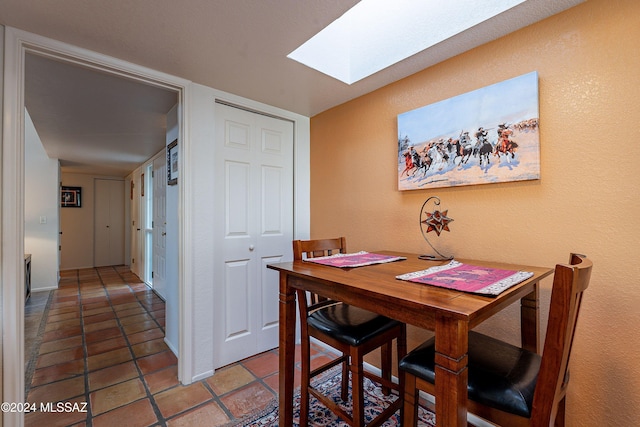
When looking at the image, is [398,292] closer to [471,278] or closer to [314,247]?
[471,278]

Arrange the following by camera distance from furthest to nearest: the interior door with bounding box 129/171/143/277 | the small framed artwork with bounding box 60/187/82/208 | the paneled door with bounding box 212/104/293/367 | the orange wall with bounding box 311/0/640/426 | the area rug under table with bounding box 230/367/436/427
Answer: the small framed artwork with bounding box 60/187/82/208
the interior door with bounding box 129/171/143/277
the paneled door with bounding box 212/104/293/367
the area rug under table with bounding box 230/367/436/427
the orange wall with bounding box 311/0/640/426

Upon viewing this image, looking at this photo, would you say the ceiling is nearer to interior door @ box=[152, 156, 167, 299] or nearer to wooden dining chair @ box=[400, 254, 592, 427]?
interior door @ box=[152, 156, 167, 299]

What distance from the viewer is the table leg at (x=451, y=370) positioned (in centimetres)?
76

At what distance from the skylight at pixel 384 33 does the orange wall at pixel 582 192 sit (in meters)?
0.22

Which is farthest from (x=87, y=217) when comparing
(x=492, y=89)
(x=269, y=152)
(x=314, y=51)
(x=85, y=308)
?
(x=492, y=89)

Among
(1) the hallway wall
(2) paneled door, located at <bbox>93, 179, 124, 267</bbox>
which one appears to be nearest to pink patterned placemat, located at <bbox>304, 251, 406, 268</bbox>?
(1) the hallway wall

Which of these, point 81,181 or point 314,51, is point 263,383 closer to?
point 314,51

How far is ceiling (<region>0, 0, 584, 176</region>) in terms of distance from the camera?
1.29 metres

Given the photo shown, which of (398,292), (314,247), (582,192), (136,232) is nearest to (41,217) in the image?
(136,232)

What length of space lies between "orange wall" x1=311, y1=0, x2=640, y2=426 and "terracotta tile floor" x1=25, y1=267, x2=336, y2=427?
1.59m

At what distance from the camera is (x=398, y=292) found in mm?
914

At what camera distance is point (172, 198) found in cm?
244

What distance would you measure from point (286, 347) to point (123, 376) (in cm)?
152

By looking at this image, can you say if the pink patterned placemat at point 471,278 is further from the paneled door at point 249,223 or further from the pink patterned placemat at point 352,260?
the paneled door at point 249,223
